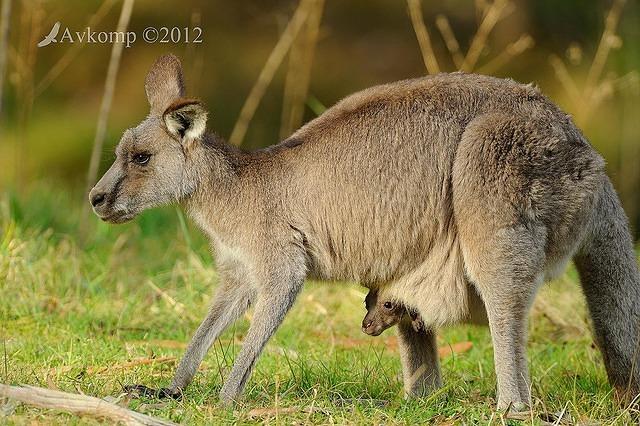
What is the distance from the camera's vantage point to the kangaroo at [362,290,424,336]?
579 centimetres

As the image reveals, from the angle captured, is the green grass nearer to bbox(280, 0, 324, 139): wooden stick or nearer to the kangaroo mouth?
the kangaroo mouth

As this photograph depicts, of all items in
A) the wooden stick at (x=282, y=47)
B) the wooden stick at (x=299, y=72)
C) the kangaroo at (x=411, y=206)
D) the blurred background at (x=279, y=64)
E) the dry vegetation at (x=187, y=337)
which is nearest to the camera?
the dry vegetation at (x=187, y=337)

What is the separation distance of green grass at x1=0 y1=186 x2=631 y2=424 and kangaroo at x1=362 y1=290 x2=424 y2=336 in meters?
0.25

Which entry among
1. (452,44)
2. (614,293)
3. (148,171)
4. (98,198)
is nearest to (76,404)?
(98,198)

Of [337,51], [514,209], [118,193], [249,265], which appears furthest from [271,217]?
[337,51]

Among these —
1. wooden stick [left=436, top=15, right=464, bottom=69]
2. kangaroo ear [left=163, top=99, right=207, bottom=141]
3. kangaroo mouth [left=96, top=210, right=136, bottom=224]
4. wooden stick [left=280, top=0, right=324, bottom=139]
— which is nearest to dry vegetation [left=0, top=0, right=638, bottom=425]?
wooden stick [left=280, top=0, right=324, bottom=139]

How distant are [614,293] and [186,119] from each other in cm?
225

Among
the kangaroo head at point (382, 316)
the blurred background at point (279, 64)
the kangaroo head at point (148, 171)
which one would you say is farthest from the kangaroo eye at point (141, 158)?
the blurred background at point (279, 64)

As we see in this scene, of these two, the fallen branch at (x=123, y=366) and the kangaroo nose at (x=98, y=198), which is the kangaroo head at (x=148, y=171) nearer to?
the kangaroo nose at (x=98, y=198)

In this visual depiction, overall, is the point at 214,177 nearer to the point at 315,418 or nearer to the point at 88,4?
the point at 315,418

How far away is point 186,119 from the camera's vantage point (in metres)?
5.66

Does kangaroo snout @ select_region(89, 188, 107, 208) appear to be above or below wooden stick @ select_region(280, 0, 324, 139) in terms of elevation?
below

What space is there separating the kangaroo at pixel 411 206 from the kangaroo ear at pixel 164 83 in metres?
0.03

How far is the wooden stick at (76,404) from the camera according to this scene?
4500mm
